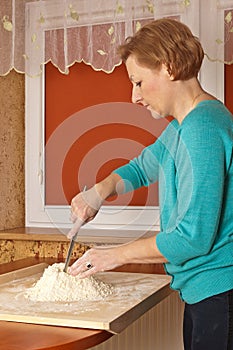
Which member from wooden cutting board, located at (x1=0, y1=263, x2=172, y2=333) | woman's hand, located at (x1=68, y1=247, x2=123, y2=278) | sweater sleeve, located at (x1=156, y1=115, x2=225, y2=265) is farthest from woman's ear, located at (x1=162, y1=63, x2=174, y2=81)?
wooden cutting board, located at (x1=0, y1=263, x2=172, y2=333)

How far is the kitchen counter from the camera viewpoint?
117 centimetres

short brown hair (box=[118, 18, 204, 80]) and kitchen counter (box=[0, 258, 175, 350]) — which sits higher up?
short brown hair (box=[118, 18, 204, 80])

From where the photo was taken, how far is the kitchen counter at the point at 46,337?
1168 millimetres

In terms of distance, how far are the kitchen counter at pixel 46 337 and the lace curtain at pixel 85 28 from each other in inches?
53.5

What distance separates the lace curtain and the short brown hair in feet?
3.24

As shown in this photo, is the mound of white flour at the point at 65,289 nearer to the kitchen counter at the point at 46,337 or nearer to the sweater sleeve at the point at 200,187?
the kitchen counter at the point at 46,337

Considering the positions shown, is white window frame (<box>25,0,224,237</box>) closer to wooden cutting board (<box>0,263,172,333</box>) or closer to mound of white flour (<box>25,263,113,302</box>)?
wooden cutting board (<box>0,263,172,333</box>)

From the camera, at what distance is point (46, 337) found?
1224mm

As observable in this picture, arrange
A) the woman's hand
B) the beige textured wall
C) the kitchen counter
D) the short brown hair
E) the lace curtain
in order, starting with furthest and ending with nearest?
the beige textured wall < the lace curtain < the woman's hand < the short brown hair < the kitchen counter

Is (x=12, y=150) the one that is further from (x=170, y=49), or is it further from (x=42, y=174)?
(x=170, y=49)

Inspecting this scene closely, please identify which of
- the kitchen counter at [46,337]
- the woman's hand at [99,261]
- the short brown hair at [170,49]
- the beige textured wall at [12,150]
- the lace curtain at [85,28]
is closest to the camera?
the kitchen counter at [46,337]

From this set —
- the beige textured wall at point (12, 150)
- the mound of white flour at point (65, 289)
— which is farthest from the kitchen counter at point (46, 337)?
the beige textured wall at point (12, 150)

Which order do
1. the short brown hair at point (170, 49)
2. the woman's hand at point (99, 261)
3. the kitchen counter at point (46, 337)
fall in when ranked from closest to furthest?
the kitchen counter at point (46, 337) < the short brown hair at point (170, 49) < the woman's hand at point (99, 261)

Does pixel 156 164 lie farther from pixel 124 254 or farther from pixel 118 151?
pixel 118 151
